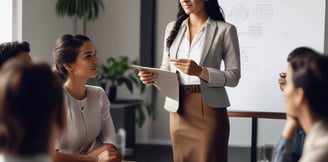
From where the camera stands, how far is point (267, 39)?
3709 millimetres

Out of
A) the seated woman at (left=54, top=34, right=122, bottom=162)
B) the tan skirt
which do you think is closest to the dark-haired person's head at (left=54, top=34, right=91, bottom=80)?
the seated woman at (left=54, top=34, right=122, bottom=162)

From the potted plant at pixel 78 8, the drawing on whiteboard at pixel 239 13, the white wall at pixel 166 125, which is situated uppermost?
the potted plant at pixel 78 8

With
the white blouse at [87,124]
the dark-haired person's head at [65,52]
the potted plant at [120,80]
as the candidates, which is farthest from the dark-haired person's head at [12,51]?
the potted plant at [120,80]

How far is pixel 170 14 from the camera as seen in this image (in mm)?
5027

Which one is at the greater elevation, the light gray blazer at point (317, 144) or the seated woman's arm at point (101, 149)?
the light gray blazer at point (317, 144)

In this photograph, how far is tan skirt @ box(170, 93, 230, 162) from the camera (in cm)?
263

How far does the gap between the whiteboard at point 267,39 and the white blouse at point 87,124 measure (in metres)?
1.39

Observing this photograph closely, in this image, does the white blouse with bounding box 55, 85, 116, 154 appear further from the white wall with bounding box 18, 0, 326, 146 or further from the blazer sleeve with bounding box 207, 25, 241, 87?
the white wall with bounding box 18, 0, 326, 146

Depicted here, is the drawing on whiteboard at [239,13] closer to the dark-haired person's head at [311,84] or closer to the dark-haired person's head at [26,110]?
the dark-haired person's head at [311,84]

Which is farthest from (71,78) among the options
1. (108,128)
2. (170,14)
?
(170,14)

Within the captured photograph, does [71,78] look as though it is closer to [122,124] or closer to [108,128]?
[108,128]

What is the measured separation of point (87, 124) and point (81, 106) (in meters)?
0.09

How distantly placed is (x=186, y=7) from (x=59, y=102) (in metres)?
1.54

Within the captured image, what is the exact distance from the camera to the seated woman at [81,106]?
247 cm
